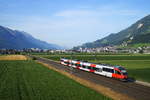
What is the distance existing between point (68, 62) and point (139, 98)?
7537cm

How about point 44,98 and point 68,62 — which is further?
point 68,62

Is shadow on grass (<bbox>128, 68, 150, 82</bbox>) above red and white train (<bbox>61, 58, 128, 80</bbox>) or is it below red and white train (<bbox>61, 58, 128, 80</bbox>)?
below

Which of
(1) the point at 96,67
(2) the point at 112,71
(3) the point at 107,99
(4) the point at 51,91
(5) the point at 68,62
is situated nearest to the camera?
(3) the point at 107,99

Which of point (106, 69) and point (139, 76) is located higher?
point (106, 69)

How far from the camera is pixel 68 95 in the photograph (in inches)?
1384

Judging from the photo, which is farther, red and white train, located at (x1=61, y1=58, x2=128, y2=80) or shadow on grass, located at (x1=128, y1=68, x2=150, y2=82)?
shadow on grass, located at (x1=128, y1=68, x2=150, y2=82)

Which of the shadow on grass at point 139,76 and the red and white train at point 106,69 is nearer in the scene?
the red and white train at point 106,69

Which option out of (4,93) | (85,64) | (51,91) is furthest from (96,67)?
(4,93)

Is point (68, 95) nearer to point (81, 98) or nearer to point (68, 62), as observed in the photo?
point (81, 98)

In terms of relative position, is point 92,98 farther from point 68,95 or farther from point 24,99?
point 24,99

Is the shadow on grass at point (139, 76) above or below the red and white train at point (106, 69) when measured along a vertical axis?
below

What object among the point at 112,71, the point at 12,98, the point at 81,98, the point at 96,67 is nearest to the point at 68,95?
the point at 81,98

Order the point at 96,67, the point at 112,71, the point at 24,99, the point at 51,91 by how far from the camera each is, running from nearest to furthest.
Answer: the point at 24,99, the point at 51,91, the point at 112,71, the point at 96,67

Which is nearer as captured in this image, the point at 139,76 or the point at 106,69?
the point at 106,69
